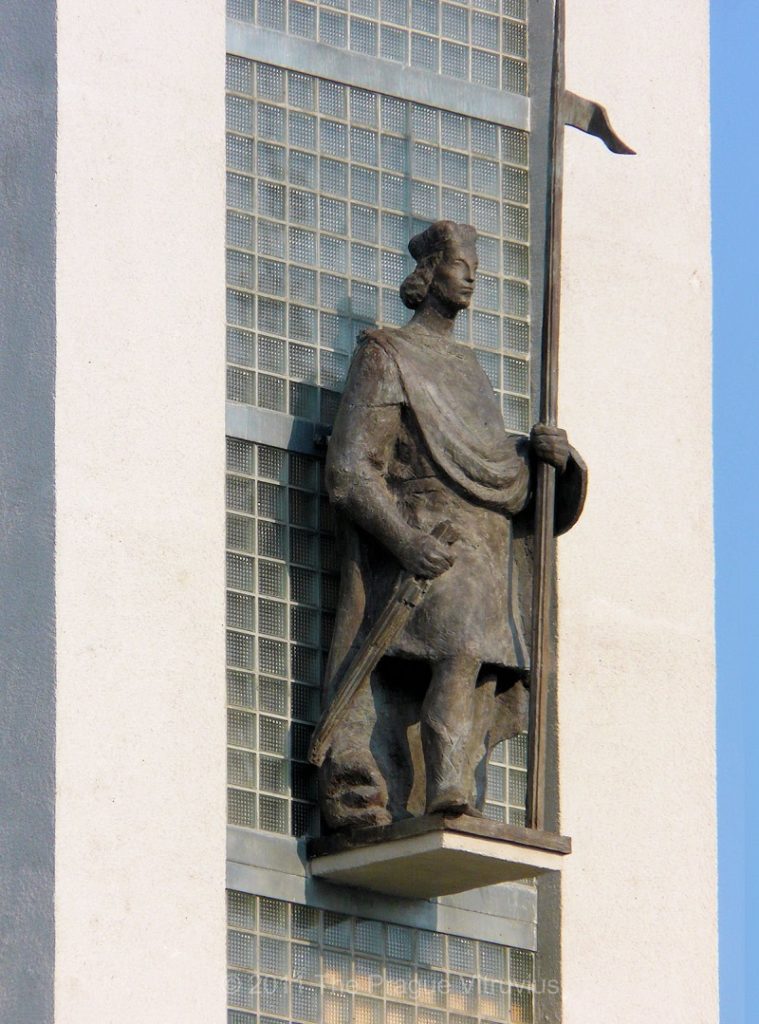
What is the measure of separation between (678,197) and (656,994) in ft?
10.7

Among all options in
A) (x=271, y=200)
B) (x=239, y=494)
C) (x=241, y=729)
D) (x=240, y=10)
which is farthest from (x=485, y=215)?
(x=241, y=729)

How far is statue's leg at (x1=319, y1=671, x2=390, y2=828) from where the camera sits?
14.8 metres

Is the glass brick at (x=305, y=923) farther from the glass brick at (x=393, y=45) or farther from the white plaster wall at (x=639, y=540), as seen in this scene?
the glass brick at (x=393, y=45)

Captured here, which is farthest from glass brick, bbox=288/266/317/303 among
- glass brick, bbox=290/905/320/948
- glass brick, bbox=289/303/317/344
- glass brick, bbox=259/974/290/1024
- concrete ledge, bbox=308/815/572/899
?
glass brick, bbox=259/974/290/1024

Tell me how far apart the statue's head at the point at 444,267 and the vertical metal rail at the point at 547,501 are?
29 centimetres

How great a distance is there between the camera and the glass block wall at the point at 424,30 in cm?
1588

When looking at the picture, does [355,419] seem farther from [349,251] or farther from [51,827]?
[51,827]

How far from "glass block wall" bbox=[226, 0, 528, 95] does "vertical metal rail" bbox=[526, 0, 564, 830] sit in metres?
0.63

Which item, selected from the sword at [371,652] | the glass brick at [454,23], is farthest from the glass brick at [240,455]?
the glass brick at [454,23]

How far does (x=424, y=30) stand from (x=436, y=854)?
356cm

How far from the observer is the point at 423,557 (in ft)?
48.7

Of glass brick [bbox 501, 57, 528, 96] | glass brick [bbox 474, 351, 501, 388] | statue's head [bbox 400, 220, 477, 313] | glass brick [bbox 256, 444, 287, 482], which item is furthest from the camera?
glass brick [bbox 501, 57, 528, 96]

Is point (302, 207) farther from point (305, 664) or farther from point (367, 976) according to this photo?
point (367, 976)

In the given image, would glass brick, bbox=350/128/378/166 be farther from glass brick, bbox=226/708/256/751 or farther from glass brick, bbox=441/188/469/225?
glass brick, bbox=226/708/256/751
